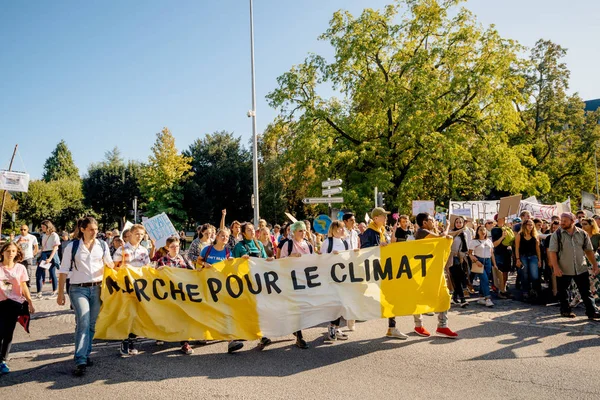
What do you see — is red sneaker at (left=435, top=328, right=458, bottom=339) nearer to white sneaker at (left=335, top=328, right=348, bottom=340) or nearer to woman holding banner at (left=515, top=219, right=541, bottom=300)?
white sneaker at (left=335, top=328, right=348, bottom=340)

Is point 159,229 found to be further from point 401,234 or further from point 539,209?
point 539,209

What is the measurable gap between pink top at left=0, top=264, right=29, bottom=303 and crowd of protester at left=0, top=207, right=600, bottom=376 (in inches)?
0.4

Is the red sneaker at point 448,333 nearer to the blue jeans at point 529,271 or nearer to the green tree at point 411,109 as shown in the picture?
the blue jeans at point 529,271

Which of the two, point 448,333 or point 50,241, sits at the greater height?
point 50,241

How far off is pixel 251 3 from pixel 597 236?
2025 cm

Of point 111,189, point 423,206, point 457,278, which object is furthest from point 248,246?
point 111,189

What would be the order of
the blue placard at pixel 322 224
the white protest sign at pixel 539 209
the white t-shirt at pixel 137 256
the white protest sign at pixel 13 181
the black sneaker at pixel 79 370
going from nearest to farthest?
the black sneaker at pixel 79 370
the white t-shirt at pixel 137 256
the blue placard at pixel 322 224
the white protest sign at pixel 539 209
the white protest sign at pixel 13 181

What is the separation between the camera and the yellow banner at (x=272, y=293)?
6.08 metres

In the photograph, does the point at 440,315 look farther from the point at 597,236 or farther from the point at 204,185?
the point at 204,185

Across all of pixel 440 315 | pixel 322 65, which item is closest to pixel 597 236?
pixel 440 315

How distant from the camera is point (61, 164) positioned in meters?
92.1

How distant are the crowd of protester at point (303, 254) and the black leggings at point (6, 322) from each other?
1 centimetres

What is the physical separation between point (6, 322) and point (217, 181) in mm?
36982

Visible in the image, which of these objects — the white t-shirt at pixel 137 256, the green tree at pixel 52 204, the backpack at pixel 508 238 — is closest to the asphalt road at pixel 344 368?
the white t-shirt at pixel 137 256
